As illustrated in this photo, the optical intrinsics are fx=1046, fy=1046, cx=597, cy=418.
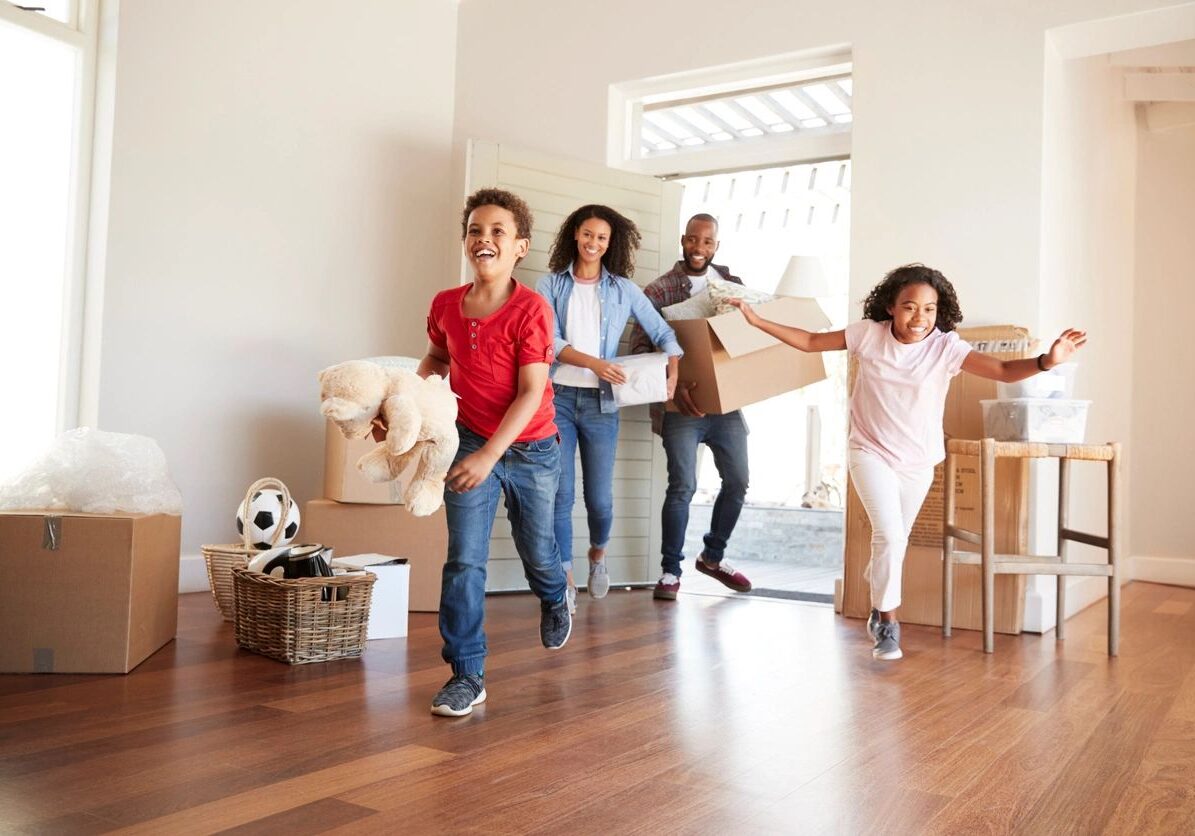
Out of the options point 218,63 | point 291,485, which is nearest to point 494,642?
point 291,485

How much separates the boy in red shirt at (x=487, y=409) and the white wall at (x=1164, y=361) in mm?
4273

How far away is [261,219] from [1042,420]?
2.98 metres

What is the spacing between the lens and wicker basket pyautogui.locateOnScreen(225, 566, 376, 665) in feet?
8.64

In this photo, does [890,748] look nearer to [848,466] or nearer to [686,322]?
[848,466]

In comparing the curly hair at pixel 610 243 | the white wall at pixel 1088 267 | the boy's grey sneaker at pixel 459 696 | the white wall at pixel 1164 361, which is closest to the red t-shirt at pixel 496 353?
the boy's grey sneaker at pixel 459 696

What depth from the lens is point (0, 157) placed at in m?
3.58

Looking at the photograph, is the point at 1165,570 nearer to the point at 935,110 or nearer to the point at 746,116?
the point at 935,110

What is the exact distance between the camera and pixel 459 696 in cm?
218

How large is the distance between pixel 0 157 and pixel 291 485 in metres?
1.58

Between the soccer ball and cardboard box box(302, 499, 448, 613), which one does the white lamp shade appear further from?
the soccer ball

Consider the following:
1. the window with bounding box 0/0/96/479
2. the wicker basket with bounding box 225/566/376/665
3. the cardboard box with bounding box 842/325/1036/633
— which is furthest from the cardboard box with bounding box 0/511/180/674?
the cardboard box with bounding box 842/325/1036/633

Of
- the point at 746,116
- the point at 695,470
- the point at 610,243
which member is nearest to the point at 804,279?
the point at 746,116

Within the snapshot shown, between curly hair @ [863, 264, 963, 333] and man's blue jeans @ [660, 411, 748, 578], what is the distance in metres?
0.94

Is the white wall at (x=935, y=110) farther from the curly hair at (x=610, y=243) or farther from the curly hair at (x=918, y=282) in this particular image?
the curly hair at (x=610, y=243)
